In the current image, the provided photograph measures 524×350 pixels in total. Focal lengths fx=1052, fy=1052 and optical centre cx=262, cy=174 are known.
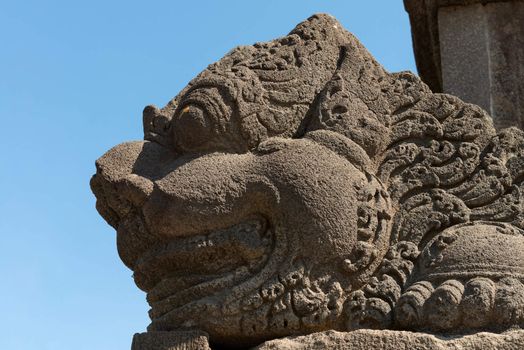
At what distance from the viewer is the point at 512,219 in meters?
4.01

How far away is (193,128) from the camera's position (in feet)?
13.4

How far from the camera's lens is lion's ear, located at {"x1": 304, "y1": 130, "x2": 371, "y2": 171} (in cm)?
404

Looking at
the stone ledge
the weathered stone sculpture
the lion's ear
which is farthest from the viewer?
the lion's ear

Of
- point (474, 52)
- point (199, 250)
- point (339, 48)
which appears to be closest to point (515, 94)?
point (474, 52)

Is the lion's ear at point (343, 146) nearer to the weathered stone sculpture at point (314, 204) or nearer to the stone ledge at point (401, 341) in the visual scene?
the weathered stone sculpture at point (314, 204)

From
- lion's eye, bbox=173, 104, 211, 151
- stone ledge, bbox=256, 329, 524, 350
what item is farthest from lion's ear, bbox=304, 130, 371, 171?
stone ledge, bbox=256, 329, 524, 350

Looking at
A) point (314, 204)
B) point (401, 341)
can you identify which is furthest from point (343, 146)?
point (401, 341)

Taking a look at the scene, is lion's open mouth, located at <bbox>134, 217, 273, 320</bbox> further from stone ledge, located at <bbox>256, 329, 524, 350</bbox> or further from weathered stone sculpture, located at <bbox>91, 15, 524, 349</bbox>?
stone ledge, located at <bbox>256, 329, 524, 350</bbox>

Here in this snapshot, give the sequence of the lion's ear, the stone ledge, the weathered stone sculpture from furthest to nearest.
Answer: the lion's ear → the weathered stone sculpture → the stone ledge

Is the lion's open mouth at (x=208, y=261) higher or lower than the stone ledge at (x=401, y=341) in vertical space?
higher

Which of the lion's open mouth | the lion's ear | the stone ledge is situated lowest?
the stone ledge

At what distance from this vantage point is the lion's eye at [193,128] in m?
4.09

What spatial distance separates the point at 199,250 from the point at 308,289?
43cm

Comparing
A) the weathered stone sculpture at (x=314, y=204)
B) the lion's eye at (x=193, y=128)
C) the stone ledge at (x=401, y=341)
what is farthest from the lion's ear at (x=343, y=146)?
the stone ledge at (x=401, y=341)
